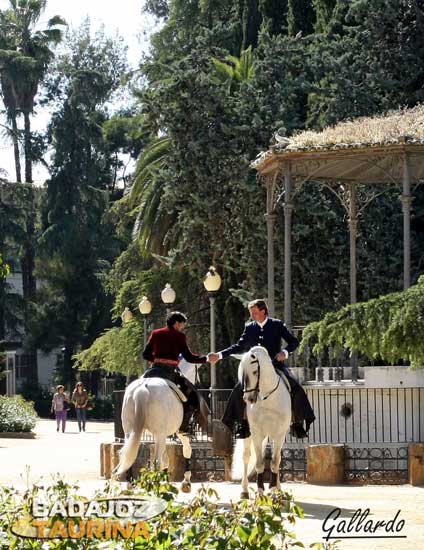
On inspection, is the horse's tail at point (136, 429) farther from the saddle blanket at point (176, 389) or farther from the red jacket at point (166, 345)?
the red jacket at point (166, 345)

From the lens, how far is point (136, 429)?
1550cm

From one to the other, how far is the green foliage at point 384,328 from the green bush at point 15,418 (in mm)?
19687

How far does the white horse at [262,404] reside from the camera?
49.3 feet

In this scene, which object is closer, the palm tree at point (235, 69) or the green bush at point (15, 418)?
the palm tree at point (235, 69)

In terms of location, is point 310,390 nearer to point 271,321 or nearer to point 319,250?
point 271,321

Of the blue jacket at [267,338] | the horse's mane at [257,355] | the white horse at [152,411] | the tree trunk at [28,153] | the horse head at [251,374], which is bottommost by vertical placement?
the white horse at [152,411]

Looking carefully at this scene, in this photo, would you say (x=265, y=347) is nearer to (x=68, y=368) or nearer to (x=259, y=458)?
(x=259, y=458)

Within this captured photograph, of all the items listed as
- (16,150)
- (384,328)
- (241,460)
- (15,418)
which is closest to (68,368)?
(16,150)

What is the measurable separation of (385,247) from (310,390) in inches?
493

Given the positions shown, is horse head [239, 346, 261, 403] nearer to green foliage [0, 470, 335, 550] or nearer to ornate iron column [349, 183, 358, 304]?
green foliage [0, 470, 335, 550]

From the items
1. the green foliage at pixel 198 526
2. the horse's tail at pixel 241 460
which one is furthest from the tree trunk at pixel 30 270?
the green foliage at pixel 198 526

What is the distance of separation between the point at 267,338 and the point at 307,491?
137 inches

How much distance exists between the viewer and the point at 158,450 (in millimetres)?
16031

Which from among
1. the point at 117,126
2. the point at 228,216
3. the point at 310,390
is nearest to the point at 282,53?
the point at 228,216
